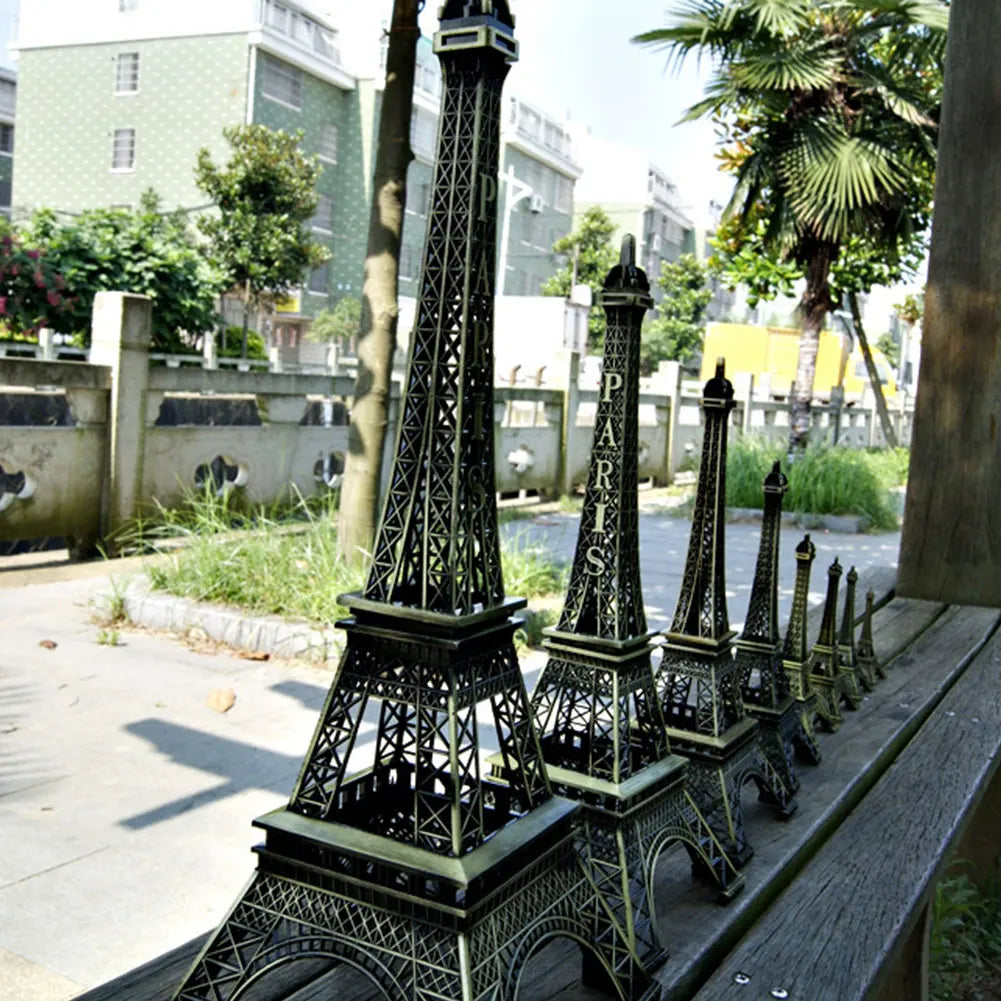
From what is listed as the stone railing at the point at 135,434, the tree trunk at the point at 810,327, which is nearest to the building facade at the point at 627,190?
the tree trunk at the point at 810,327

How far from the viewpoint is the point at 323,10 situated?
39000 millimetres

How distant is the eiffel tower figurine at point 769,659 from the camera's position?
79.5 inches

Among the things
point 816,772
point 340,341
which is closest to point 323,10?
point 340,341

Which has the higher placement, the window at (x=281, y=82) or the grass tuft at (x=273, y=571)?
the window at (x=281, y=82)

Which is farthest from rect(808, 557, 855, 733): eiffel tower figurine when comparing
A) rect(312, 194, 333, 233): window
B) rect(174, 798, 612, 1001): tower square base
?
rect(312, 194, 333, 233): window

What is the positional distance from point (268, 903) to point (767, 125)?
48.3ft

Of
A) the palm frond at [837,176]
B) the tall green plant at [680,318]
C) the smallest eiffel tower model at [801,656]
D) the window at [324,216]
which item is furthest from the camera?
the tall green plant at [680,318]

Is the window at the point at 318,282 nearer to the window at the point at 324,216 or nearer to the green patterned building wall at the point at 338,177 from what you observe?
the green patterned building wall at the point at 338,177

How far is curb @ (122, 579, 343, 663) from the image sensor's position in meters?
6.01

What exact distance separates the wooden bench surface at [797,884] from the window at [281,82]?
36819mm

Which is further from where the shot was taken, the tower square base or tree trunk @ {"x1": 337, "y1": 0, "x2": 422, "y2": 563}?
tree trunk @ {"x1": 337, "y1": 0, "x2": 422, "y2": 563}

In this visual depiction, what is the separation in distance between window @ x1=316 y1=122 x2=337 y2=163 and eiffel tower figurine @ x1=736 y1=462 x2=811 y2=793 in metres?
39.5

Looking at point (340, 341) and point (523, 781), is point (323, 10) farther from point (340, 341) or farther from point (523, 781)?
point (523, 781)

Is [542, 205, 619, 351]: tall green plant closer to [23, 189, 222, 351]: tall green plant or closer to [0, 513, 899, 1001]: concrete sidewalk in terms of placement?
[23, 189, 222, 351]: tall green plant
